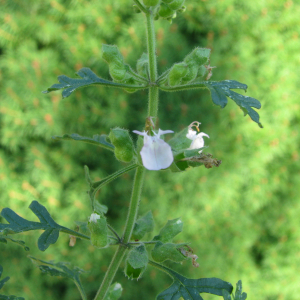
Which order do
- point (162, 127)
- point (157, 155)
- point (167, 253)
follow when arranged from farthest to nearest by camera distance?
1. point (162, 127)
2. point (167, 253)
3. point (157, 155)

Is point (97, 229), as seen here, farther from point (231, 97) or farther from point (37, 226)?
point (231, 97)

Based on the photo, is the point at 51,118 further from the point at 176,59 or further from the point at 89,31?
the point at 176,59

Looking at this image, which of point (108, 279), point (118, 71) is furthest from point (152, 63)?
point (108, 279)

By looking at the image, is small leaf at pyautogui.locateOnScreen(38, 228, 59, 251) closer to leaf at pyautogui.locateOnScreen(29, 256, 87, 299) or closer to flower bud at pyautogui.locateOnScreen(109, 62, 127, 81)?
leaf at pyautogui.locateOnScreen(29, 256, 87, 299)

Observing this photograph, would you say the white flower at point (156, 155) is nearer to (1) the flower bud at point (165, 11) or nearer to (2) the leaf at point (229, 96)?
(2) the leaf at point (229, 96)

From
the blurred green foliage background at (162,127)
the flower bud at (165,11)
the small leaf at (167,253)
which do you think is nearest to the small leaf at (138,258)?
the small leaf at (167,253)

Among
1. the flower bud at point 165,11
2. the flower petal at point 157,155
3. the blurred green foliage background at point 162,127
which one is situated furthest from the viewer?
the blurred green foliage background at point 162,127

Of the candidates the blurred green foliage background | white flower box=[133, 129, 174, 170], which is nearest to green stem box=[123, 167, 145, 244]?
white flower box=[133, 129, 174, 170]
